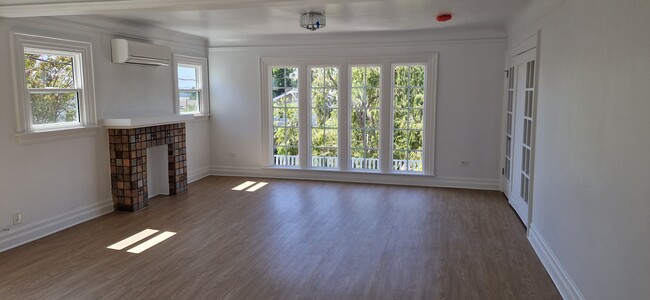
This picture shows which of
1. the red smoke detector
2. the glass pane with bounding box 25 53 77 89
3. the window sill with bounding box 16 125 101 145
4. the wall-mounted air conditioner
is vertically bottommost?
the window sill with bounding box 16 125 101 145

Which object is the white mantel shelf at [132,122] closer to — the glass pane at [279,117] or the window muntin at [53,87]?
the window muntin at [53,87]

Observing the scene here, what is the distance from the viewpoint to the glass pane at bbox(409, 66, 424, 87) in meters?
6.99

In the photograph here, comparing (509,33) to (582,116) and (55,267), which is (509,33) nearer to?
(582,116)

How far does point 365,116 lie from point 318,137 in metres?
0.90

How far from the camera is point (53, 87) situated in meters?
4.78

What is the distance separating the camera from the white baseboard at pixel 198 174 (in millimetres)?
7416

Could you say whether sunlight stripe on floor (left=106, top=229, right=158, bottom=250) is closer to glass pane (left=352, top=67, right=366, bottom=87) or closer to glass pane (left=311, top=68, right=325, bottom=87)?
glass pane (left=311, top=68, right=325, bottom=87)

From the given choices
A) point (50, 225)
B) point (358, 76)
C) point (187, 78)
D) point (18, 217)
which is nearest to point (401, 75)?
point (358, 76)

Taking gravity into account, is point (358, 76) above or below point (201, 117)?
above

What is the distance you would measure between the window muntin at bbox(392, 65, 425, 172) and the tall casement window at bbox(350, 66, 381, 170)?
0.30m

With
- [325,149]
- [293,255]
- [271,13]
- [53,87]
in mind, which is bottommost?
[293,255]

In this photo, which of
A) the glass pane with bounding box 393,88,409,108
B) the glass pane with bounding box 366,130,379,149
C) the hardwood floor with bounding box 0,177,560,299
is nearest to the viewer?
the hardwood floor with bounding box 0,177,560,299

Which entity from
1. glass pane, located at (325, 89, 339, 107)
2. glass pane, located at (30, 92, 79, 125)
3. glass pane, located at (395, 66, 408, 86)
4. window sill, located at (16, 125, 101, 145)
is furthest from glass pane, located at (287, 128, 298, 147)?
glass pane, located at (30, 92, 79, 125)

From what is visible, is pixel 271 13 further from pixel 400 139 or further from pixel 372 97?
pixel 400 139
